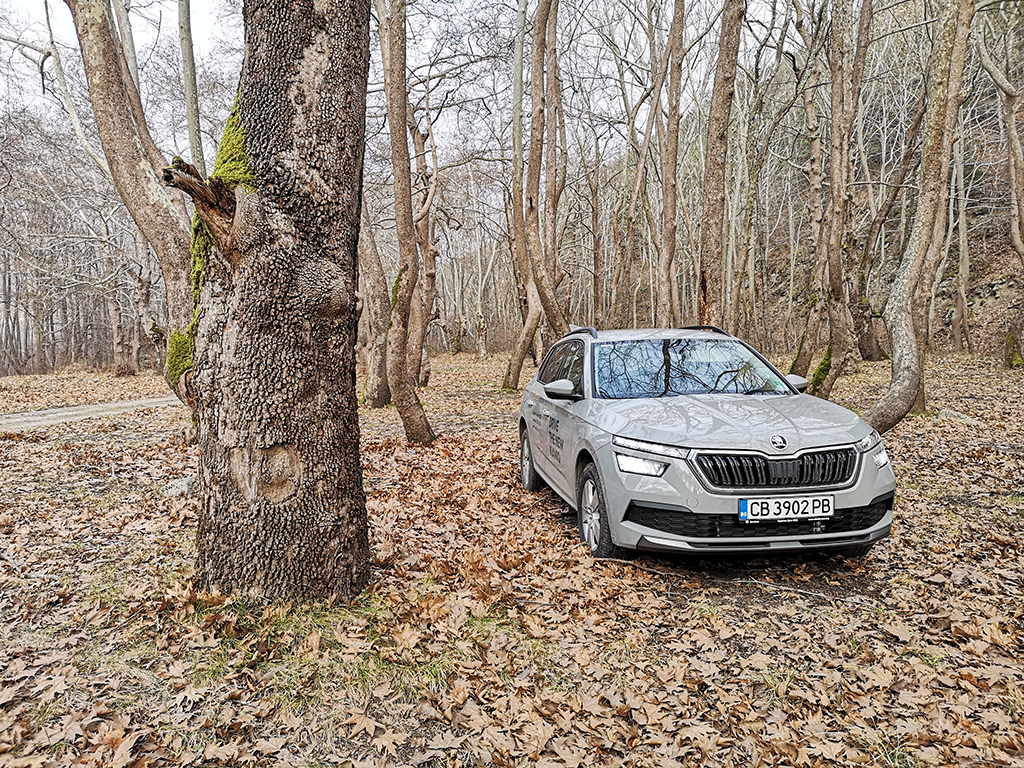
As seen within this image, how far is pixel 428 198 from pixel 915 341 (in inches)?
345

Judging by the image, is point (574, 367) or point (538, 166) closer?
point (574, 367)

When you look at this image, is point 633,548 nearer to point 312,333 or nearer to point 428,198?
point 312,333

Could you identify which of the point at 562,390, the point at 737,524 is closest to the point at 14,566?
the point at 562,390

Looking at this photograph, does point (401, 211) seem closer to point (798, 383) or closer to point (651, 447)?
point (798, 383)

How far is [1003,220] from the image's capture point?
2900 centimetres

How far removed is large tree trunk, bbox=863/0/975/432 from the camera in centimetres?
775

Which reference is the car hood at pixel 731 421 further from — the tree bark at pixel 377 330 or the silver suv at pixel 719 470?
the tree bark at pixel 377 330

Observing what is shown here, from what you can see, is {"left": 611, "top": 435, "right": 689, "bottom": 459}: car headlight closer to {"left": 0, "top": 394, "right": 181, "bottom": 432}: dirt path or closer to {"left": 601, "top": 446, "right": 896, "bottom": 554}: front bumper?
{"left": 601, "top": 446, "right": 896, "bottom": 554}: front bumper

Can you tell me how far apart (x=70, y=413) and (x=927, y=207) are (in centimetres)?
1684

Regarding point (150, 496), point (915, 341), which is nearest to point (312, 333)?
point (150, 496)

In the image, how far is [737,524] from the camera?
411cm

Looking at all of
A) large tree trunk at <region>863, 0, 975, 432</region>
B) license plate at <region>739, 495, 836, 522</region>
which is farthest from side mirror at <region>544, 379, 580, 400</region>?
large tree trunk at <region>863, 0, 975, 432</region>

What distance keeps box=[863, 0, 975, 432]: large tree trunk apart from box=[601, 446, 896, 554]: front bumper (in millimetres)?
3958

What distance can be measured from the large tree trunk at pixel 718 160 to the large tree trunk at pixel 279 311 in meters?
6.31
